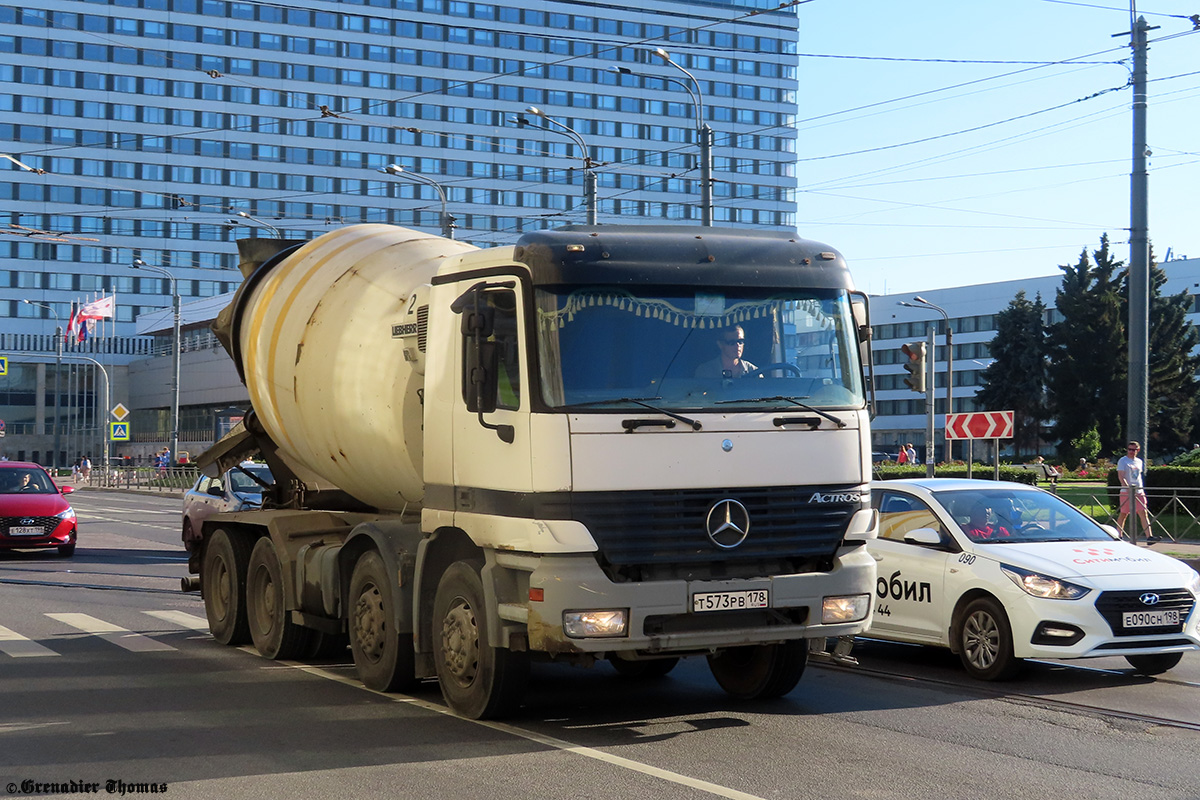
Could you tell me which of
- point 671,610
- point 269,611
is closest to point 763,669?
point 671,610

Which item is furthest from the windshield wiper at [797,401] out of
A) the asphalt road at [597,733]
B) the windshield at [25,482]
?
the windshield at [25,482]

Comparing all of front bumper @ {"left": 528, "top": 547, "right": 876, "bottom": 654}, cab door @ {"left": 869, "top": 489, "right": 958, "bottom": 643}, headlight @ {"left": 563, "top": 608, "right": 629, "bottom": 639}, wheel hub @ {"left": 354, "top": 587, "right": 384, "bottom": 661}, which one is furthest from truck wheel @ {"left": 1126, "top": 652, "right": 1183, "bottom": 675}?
wheel hub @ {"left": 354, "top": 587, "right": 384, "bottom": 661}

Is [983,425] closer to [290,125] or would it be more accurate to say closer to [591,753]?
[591,753]

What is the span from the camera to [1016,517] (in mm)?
11227

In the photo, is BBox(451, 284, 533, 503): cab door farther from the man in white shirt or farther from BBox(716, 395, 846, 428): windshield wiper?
the man in white shirt

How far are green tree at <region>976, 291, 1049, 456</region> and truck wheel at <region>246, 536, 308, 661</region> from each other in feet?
261

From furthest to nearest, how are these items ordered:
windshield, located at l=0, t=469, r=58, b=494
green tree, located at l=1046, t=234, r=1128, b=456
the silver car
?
1. green tree, located at l=1046, t=234, r=1128, b=456
2. windshield, located at l=0, t=469, r=58, b=494
3. the silver car

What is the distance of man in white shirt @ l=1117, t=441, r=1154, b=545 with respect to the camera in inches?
902

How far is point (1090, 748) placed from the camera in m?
7.79

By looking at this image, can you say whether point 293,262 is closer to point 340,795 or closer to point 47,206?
point 340,795

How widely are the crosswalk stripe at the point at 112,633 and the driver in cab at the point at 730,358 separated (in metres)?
6.25

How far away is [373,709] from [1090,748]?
428cm

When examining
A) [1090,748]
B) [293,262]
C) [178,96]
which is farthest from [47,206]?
[1090,748]

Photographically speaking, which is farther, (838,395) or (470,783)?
(838,395)
